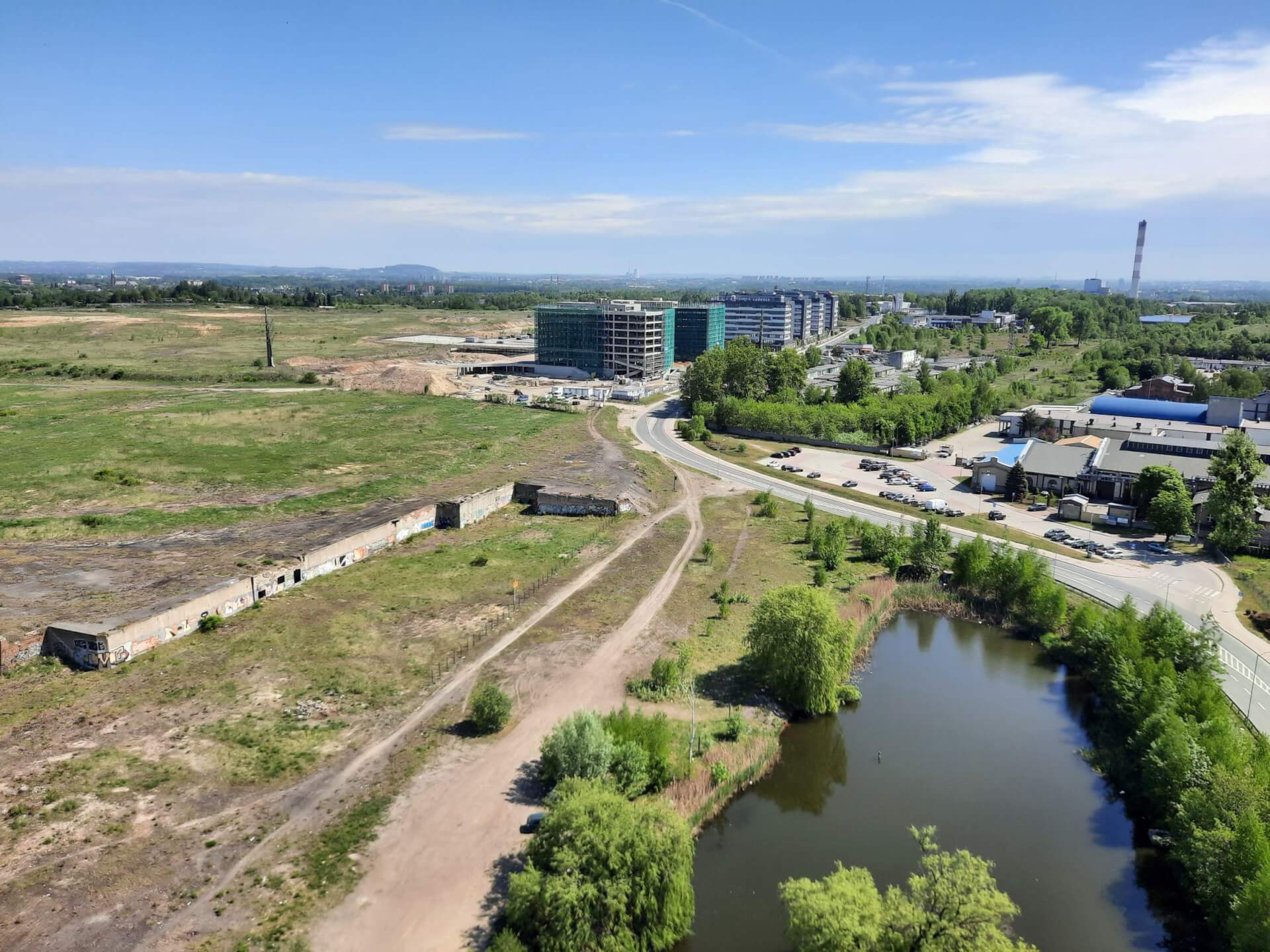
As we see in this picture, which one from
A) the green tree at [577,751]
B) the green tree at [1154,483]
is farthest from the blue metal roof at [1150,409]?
the green tree at [577,751]

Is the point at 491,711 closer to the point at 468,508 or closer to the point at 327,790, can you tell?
the point at 327,790

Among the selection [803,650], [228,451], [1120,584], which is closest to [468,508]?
[803,650]

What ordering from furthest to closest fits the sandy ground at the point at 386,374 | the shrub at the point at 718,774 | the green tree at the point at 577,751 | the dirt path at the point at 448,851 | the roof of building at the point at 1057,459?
the sandy ground at the point at 386,374, the roof of building at the point at 1057,459, the shrub at the point at 718,774, the green tree at the point at 577,751, the dirt path at the point at 448,851

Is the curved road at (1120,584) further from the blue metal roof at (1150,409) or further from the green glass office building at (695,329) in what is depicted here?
the green glass office building at (695,329)

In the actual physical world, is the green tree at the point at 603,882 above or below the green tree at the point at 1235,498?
below

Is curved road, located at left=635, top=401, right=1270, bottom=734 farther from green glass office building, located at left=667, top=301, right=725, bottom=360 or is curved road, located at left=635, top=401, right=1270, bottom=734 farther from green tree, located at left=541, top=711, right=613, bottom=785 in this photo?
green glass office building, located at left=667, top=301, right=725, bottom=360

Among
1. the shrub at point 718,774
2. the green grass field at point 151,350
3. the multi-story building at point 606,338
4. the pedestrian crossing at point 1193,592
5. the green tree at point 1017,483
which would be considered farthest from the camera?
the multi-story building at point 606,338
